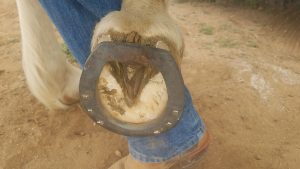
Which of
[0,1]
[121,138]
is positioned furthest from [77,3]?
[0,1]

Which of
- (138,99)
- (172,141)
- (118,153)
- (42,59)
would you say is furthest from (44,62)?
(138,99)

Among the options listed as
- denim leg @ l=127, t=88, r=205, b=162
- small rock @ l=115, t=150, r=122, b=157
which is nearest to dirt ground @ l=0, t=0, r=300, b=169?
small rock @ l=115, t=150, r=122, b=157

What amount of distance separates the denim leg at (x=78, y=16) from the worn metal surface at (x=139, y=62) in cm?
42

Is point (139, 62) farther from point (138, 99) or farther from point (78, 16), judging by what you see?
point (78, 16)

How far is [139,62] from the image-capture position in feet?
3.24

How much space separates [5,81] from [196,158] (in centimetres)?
133

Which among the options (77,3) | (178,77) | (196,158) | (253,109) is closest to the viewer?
(178,77)

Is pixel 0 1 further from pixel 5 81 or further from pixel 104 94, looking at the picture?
pixel 104 94

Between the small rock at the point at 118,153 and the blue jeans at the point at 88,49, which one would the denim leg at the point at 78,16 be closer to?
the blue jeans at the point at 88,49

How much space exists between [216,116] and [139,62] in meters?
1.22

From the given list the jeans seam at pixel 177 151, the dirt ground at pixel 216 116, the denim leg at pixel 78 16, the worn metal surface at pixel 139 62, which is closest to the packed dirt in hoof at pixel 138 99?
the worn metal surface at pixel 139 62

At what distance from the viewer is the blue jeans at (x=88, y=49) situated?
4.69 ft

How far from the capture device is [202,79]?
243 centimetres

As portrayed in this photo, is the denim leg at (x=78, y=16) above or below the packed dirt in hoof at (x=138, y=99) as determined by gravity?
below
